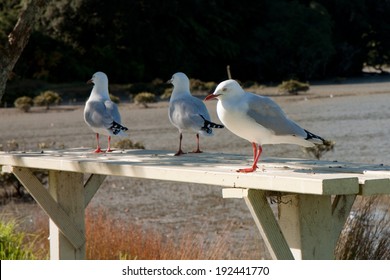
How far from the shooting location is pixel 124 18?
5184cm

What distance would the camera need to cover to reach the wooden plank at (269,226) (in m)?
5.64

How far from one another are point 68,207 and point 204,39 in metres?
48.1

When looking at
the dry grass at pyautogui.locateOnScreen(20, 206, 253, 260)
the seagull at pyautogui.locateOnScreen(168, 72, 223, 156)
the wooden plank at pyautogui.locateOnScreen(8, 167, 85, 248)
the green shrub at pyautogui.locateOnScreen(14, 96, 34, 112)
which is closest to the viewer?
the seagull at pyautogui.locateOnScreen(168, 72, 223, 156)

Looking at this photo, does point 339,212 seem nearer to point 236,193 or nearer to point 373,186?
point 373,186

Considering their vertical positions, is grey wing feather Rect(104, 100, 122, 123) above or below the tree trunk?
below

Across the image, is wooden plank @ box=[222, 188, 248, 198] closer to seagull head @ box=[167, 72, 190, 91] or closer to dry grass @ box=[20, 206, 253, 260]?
seagull head @ box=[167, 72, 190, 91]

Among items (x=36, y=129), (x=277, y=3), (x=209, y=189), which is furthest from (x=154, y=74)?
(x=209, y=189)

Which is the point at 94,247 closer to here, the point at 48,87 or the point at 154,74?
the point at 48,87

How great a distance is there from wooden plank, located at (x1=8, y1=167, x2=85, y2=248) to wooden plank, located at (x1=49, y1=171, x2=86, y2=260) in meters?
0.04

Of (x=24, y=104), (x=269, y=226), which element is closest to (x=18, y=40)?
(x=269, y=226)

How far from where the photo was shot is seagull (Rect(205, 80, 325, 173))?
6.04 m

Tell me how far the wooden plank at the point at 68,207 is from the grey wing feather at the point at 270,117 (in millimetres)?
2525

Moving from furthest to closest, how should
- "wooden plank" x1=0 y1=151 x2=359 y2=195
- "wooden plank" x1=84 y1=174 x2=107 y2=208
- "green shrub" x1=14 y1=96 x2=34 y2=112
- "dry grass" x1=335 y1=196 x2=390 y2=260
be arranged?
1. "green shrub" x1=14 y1=96 x2=34 y2=112
2. "wooden plank" x1=84 y1=174 x2=107 y2=208
3. "dry grass" x1=335 y1=196 x2=390 y2=260
4. "wooden plank" x1=0 y1=151 x2=359 y2=195

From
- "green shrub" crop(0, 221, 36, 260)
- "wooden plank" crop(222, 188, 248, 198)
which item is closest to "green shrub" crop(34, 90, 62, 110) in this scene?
"green shrub" crop(0, 221, 36, 260)
